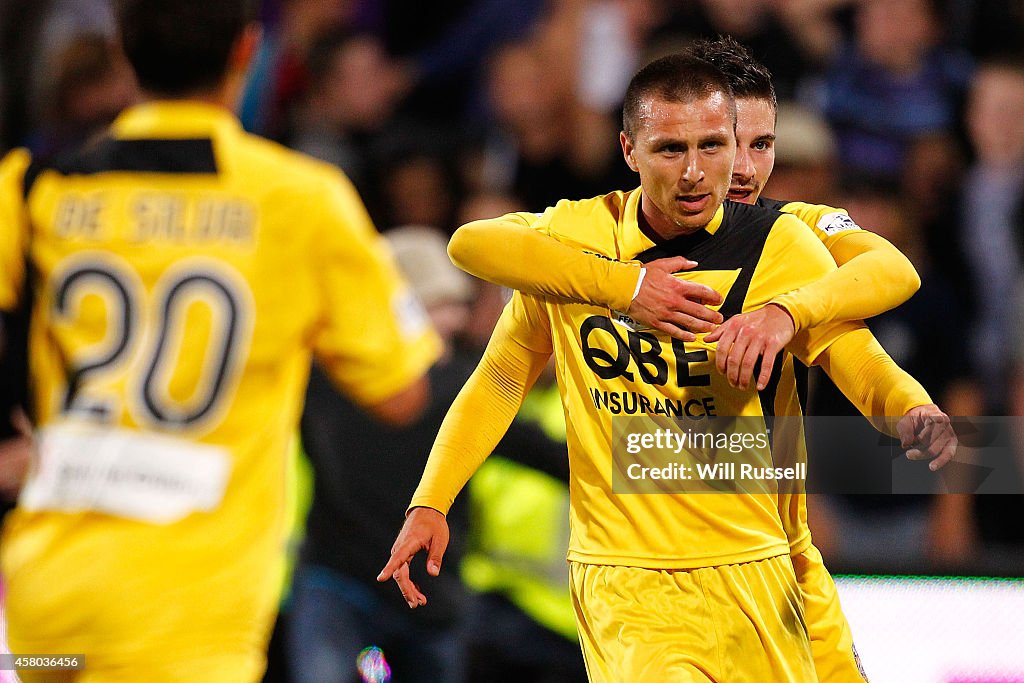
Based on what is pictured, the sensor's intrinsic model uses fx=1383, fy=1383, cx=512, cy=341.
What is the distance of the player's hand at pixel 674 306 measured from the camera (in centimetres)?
323

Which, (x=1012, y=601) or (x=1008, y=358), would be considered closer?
(x=1012, y=601)

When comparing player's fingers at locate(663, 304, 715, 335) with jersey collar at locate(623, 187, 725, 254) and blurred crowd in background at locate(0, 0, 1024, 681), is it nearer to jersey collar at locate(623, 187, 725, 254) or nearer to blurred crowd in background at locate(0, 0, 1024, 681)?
jersey collar at locate(623, 187, 725, 254)

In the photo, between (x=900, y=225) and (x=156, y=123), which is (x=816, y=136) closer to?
(x=900, y=225)

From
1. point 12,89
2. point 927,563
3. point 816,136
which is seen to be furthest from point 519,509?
point 12,89

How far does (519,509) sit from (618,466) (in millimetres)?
2415

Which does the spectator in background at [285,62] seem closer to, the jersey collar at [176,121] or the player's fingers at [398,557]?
the player's fingers at [398,557]

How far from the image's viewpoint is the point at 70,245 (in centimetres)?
276

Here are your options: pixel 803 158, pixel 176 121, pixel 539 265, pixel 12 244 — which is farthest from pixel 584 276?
pixel 803 158

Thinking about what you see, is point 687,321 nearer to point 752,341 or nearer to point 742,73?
point 752,341

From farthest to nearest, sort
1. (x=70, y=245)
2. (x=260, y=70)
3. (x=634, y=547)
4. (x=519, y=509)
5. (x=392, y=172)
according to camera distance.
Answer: (x=260, y=70) → (x=392, y=172) → (x=519, y=509) → (x=634, y=547) → (x=70, y=245)

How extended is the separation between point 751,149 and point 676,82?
1.68ft

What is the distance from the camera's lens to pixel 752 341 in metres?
3.13

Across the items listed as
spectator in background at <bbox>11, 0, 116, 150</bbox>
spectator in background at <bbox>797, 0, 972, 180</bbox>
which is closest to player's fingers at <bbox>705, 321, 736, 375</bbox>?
spectator in background at <bbox>797, 0, 972, 180</bbox>

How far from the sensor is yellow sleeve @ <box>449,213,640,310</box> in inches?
131
